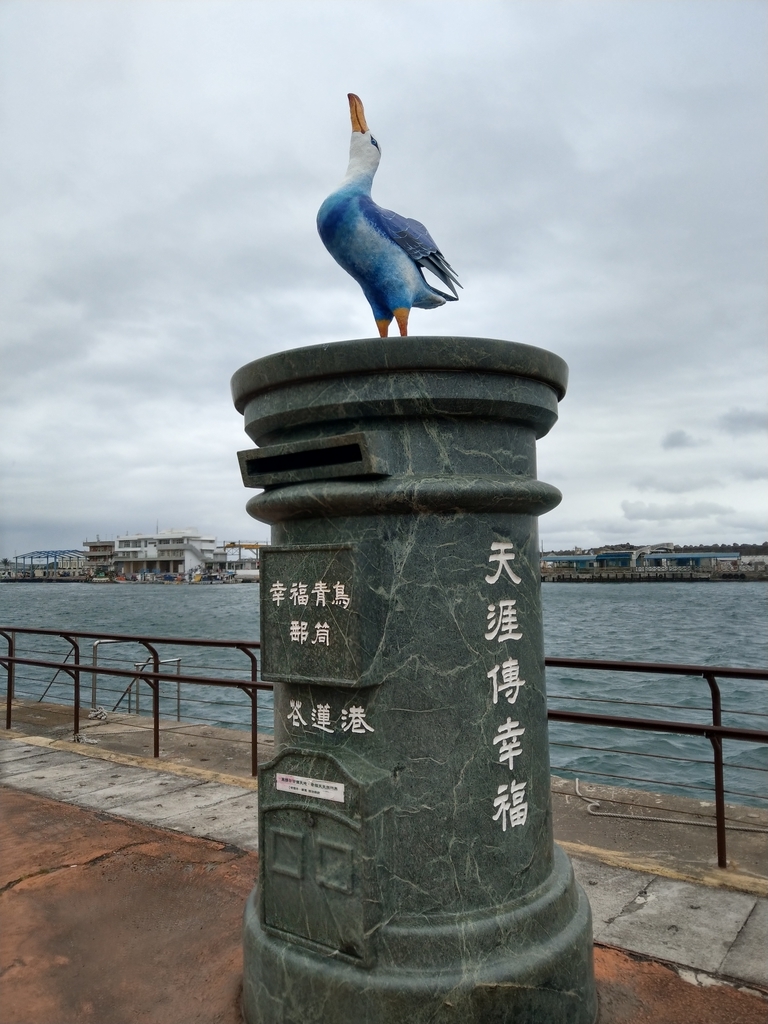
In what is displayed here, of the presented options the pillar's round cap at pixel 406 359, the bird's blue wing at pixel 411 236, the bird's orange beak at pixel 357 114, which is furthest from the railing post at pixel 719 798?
the bird's orange beak at pixel 357 114

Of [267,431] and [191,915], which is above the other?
[267,431]

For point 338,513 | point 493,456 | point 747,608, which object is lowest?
point 747,608

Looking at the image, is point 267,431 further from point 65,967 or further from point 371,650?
point 65,967

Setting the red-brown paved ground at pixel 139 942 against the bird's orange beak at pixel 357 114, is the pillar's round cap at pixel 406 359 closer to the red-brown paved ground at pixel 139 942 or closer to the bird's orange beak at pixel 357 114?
the bird's orange beak at pixel 357 114

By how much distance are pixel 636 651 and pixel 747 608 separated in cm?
3340

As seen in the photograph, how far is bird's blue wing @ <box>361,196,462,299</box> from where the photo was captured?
8.32 ft

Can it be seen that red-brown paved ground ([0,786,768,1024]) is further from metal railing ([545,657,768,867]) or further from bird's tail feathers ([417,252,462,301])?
bird's tail feathers ([417,252,462,301])

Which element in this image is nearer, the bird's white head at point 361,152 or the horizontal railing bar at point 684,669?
the bird's white head at point 361,152

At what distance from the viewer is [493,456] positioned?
2.32m

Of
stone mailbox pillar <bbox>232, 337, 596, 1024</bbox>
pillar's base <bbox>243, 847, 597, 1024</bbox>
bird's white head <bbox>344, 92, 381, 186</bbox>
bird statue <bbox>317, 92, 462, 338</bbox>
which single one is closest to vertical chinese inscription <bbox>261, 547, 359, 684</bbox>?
stone mailbox pillar <bbox>232, 337, 596, 1024</bbox>

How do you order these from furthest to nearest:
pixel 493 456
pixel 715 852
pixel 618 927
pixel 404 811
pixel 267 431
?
pixel 715 852, pixel 618 927, pixel 267 431, pixel 493 456, pixel 404 811

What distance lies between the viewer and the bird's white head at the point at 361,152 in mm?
2619

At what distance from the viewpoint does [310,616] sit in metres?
2.28

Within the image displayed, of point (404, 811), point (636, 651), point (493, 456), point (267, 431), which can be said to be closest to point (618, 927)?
point (404, 811)
